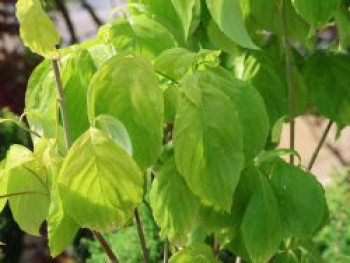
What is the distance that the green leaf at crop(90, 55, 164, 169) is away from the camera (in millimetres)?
1069

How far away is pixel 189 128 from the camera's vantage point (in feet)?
3.56

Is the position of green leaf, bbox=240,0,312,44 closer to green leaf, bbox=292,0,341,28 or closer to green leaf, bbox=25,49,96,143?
green leaf, bbox=292,0,341,28

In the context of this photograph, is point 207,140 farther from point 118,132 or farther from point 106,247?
point 106,247

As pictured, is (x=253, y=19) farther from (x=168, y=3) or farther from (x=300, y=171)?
(x=300, y=171)

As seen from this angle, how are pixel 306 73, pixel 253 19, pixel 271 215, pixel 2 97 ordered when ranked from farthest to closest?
pixel 2 97
pixel 306 73
pixel 253 19
pixel 271 215

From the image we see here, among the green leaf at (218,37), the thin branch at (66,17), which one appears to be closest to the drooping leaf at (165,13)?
the green leaf at (218,37)

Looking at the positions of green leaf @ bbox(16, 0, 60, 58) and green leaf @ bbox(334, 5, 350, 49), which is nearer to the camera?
green leaf @ bbox(16, 0, 60, 58)

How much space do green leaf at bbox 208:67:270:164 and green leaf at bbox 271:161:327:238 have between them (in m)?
0.13

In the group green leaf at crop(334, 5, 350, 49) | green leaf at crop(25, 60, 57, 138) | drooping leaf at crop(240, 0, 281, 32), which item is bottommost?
green leaf at crop(25, 60, 57, 138)

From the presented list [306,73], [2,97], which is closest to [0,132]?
[2,97]

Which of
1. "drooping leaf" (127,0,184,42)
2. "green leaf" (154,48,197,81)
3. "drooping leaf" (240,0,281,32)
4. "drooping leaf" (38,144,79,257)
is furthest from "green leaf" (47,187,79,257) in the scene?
"drooping leaf" (240,0,281,32)

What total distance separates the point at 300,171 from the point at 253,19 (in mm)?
316

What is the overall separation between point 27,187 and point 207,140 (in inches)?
11.3

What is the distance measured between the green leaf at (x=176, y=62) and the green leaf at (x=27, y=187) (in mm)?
227
